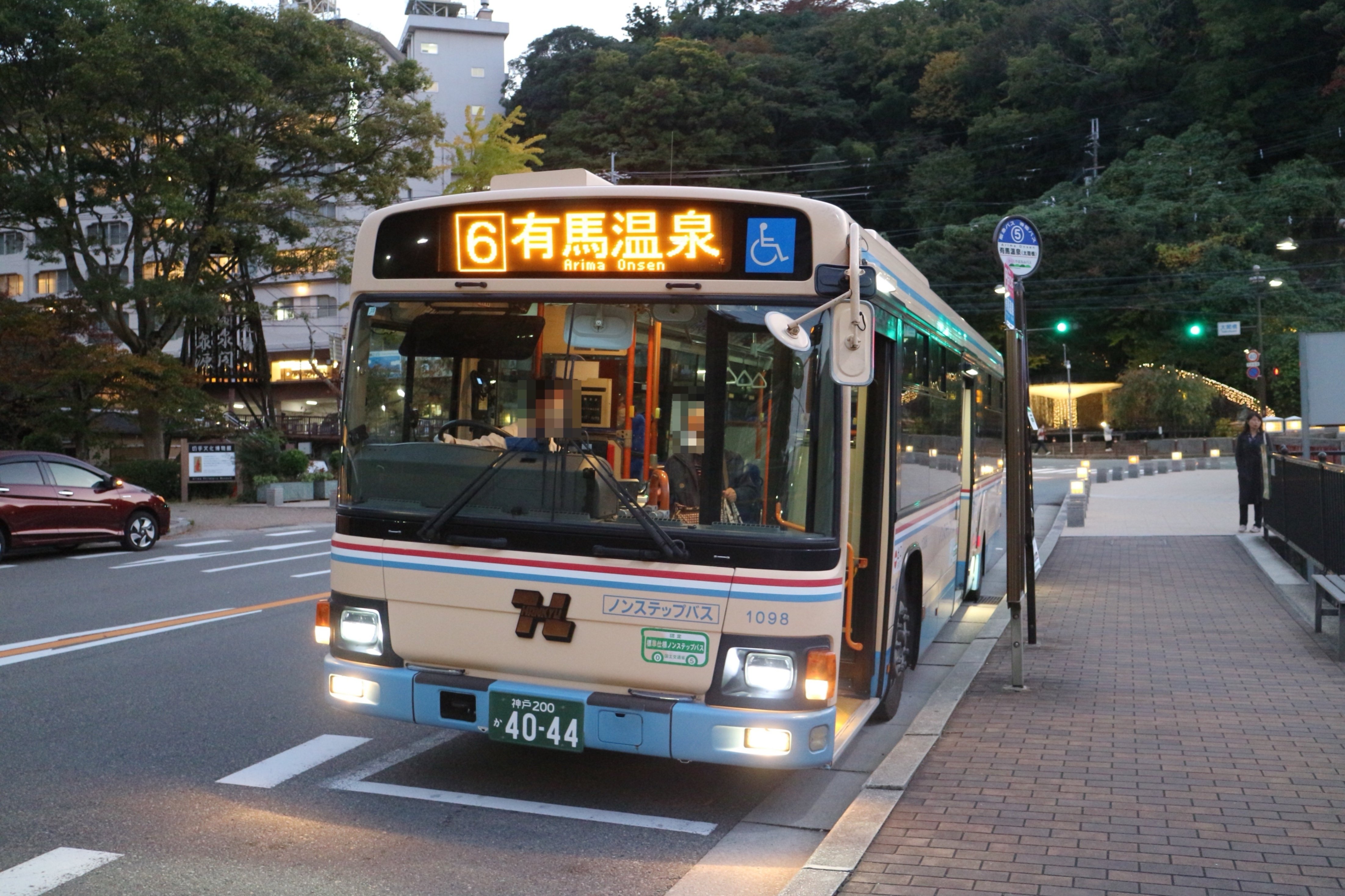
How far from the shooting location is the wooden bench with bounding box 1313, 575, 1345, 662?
369 inches

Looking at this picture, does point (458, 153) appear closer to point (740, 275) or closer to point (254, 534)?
point (254, 534)

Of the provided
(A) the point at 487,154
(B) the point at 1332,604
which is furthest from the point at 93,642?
(A) the point at 487,154

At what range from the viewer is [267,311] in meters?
36.2

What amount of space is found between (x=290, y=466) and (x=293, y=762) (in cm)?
2842

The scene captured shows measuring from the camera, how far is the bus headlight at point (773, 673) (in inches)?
208

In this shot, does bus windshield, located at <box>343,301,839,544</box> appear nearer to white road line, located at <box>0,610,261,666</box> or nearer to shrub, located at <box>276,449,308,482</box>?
white road line, located at <box>0,610,261,666</box>

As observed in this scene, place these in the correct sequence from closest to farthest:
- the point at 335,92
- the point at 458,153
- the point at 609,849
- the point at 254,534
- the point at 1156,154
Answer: the point at 609,849
the point at 254,534
the point at 335,92
the point at 458,153
the point at 1156,154

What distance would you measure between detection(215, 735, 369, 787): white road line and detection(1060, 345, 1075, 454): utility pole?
5888 centimetres

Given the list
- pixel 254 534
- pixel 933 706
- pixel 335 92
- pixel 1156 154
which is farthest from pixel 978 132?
pixel 933 706

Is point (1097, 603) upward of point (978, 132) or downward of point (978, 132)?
downward

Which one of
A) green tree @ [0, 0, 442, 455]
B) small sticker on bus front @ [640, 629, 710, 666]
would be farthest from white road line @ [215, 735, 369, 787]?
green tree @ [0, 0, 442, 455]

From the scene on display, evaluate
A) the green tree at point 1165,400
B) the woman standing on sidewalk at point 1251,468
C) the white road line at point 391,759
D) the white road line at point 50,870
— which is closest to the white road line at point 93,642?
the white road line at point 391,759

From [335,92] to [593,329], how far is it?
29.7 meters

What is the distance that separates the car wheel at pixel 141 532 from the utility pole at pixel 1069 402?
50.9 meters
